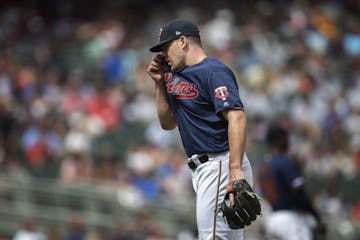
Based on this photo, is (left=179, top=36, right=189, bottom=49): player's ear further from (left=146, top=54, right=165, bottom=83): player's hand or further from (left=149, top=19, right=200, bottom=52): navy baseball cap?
(left=146, top=54, right=165, bottom=83): player's hand

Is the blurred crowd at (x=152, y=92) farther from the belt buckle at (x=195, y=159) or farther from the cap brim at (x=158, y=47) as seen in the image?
the cap brim at (x=158, y=47)

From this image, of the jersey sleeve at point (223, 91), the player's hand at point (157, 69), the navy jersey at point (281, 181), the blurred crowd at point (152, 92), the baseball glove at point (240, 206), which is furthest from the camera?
the blurred crowd at point (152, 92)

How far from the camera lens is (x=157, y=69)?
6.49 m

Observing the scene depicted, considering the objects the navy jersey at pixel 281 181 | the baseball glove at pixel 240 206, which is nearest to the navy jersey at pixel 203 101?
the baseball glove at pixel 240 206

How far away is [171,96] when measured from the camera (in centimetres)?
639

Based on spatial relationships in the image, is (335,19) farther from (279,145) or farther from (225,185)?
(225,185)

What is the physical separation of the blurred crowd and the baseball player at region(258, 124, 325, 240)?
3299 millimetres

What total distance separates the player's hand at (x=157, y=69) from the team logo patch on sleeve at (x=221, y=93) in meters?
0.65

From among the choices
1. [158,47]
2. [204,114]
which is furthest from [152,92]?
[204,114]

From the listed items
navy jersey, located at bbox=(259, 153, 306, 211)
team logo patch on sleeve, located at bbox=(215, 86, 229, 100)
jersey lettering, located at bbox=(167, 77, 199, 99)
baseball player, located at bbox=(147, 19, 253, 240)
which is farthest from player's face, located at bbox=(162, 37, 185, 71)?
navy jersey, located at bbox=(259, 153, 306, 211)

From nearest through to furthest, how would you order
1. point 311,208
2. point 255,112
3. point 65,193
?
point 311,208 → point 65,193 → point 255,112

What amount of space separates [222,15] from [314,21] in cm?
175

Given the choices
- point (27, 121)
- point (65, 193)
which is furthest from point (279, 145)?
point (27, 121)

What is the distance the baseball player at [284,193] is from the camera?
8625 millimetres
